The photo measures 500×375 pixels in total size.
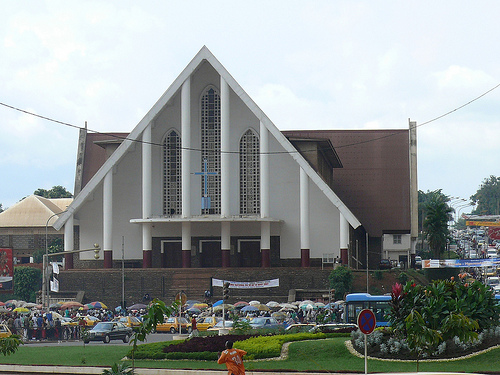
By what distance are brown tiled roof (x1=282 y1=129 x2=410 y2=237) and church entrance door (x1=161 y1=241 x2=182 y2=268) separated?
1377 centimetres

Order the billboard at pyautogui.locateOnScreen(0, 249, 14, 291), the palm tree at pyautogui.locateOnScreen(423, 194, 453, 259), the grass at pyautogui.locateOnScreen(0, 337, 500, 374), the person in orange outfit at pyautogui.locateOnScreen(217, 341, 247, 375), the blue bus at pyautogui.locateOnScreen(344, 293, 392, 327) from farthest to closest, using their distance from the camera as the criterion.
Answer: the palm tree at pyautogui.locateOnScreen(423, 194, 453, 259) → the billboard at pyautogui.locateOnScreen(0, 249, 14, 291) → the blue bus at pyautogui.locateOnScreen(344, 293, 392, 327) → the grass at pyautogui.locateOnScreen(0, 337, 500, 374) → the person in orange outfit at pyautogui.locateOnScreen(217, 341, 247, 375)

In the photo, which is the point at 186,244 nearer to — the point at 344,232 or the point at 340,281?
the point at 344,232

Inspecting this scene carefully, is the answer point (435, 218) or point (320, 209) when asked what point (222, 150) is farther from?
point (435, 218)

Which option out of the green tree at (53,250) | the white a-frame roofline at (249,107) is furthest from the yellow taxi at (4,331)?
the green tree at (53,250)

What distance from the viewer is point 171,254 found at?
61.6 metres

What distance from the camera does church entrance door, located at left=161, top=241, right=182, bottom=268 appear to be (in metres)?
61.3

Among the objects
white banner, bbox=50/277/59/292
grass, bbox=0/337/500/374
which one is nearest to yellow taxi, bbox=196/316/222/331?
grass, bbox=0/337/500/374

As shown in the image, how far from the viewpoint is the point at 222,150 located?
57.2 metres

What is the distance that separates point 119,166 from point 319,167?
44.3ft

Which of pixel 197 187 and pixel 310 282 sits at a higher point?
pixel 197 187

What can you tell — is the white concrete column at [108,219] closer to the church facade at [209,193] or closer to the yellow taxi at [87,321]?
the church facade at [209,193]

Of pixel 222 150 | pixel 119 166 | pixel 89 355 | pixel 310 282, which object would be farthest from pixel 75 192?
pixel 89 355

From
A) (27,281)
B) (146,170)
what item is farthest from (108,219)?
(27,281)

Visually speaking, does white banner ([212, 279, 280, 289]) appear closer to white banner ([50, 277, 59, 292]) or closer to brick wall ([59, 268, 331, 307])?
brick wall ([59, 268, 331, 307])
